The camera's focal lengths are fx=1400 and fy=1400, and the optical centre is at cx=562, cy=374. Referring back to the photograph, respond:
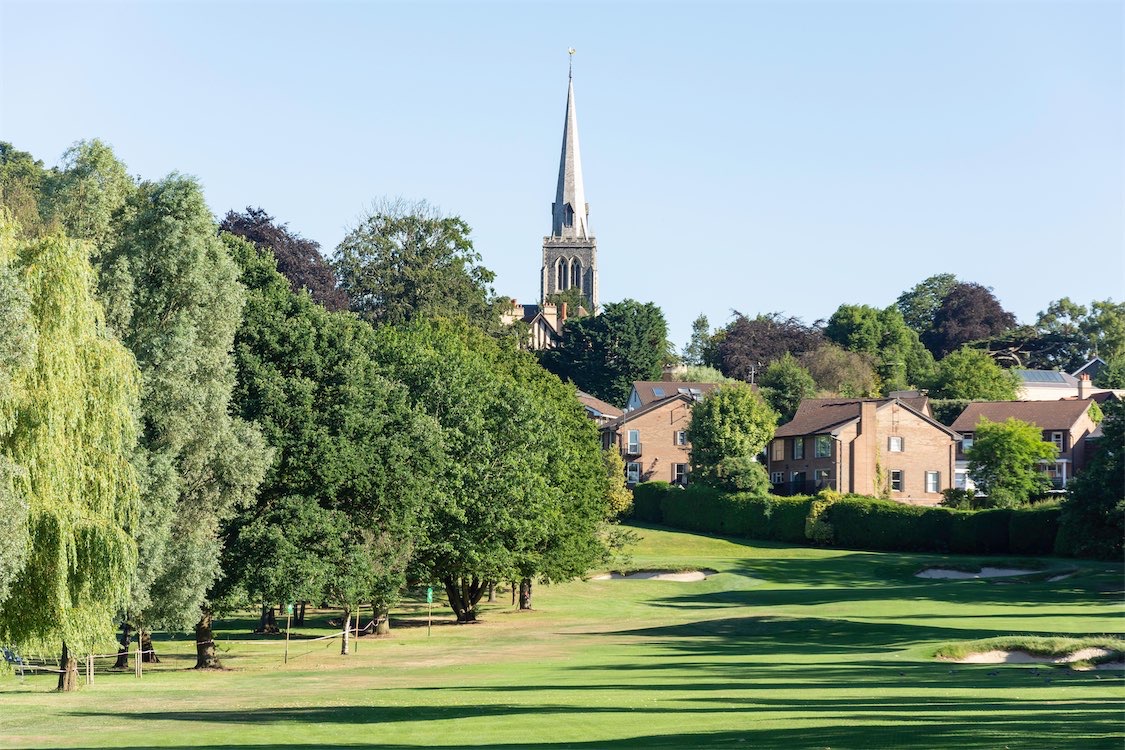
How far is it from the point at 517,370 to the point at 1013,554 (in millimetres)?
33275

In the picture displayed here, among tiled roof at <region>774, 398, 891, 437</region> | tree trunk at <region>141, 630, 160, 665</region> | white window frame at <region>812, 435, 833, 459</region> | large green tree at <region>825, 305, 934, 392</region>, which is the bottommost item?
tree trunk at <region>141, 630, 160, 665</region>

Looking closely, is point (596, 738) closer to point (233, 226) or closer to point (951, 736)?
point (951, 736)

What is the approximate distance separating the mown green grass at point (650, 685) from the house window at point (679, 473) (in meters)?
52.6

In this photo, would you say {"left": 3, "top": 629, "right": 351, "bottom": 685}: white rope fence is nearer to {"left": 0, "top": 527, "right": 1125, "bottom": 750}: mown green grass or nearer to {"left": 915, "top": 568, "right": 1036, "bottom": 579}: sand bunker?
{"left": 0, "top": 527, "right": 1125, "bottom": 750}: mown green grass

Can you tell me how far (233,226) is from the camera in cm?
10744

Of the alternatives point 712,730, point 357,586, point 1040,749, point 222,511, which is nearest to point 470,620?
point 357,586

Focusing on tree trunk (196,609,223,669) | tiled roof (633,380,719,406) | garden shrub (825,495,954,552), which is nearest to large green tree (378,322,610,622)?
tree trunk (196,609,223,669)

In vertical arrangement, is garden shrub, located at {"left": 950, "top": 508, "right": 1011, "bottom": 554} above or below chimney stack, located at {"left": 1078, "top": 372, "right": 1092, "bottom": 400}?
below

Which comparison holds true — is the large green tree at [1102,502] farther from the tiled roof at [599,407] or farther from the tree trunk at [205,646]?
the tiled roof at [599,407]

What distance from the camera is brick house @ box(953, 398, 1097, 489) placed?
119 metres

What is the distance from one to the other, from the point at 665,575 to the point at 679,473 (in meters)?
42.0

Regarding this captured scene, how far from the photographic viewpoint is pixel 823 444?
10925 cm

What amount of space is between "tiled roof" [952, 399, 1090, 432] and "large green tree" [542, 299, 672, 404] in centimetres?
4064

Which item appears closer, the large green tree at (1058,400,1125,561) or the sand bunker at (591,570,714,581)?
the large green tree at (1058,400,1125,561)
